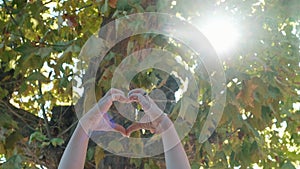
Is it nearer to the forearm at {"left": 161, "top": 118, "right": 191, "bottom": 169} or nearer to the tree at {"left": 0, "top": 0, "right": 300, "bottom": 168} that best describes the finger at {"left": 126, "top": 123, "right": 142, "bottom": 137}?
the forearm at {"left": 161, "top": 118, "right": 191, "bottom": 169}

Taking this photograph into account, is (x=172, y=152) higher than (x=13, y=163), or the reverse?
(x=13, y=163)

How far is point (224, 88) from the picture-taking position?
2.28 meters

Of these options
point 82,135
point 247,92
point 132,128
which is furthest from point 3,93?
point 82,135

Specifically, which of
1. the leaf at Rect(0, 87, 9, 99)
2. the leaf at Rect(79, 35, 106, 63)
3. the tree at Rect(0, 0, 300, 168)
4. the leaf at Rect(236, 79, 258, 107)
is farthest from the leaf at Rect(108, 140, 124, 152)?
the leaf at Rect(0, 87, 9, 99)

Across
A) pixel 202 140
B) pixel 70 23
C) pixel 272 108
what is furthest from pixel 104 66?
pixel 272 108

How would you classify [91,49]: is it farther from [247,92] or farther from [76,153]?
[76,153]

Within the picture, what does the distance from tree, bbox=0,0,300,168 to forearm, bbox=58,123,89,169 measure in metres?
0.99

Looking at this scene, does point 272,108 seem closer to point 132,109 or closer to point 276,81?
point 276,81

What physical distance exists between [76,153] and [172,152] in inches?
8.2

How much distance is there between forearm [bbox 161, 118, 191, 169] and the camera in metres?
1.11

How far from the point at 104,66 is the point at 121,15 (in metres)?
0.33

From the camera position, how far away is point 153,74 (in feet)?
8.25

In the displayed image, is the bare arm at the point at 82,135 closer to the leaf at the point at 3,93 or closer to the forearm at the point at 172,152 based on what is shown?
the forearm at the point at 172,152

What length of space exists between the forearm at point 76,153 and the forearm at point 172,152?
0.59 feet
